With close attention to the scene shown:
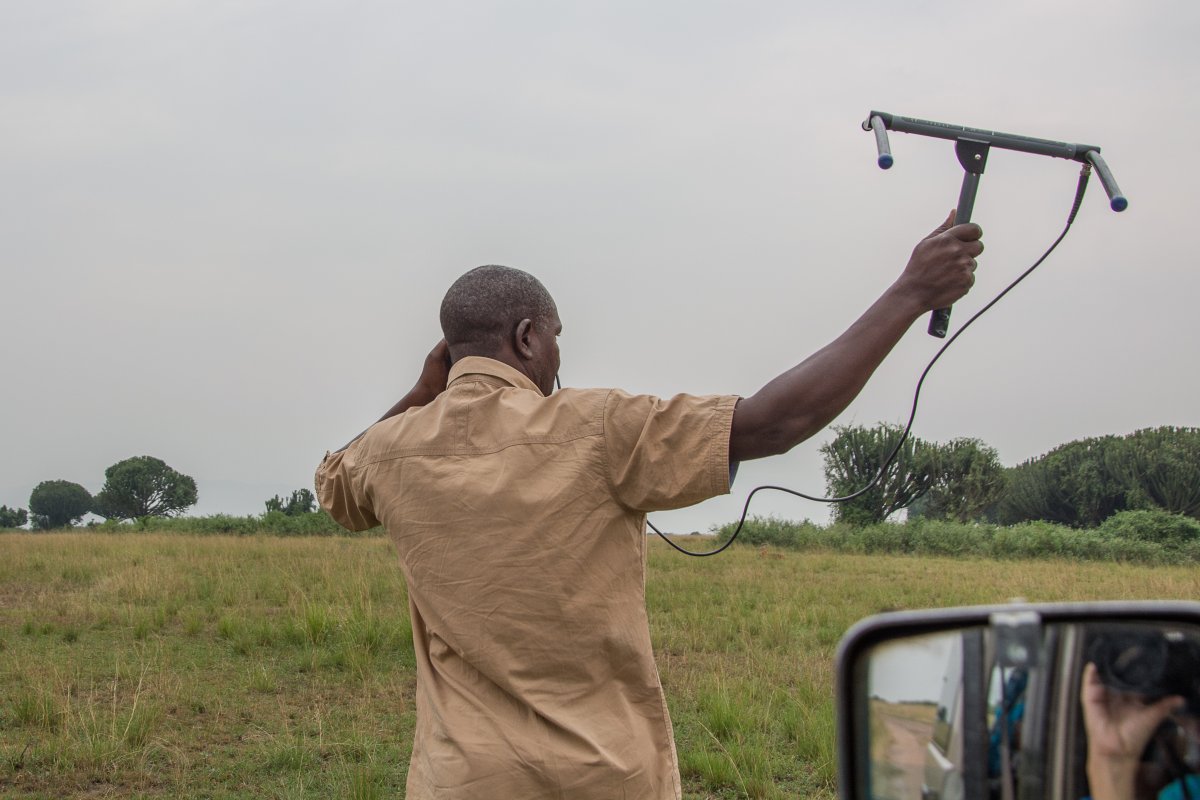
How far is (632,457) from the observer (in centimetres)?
194

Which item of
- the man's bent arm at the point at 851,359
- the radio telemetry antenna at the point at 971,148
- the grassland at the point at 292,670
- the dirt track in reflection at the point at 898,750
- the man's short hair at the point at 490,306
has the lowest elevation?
the grassland at the point at 292,670

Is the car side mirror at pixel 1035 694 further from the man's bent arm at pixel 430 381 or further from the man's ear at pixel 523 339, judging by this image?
the man's bent arm at pixel 430 381

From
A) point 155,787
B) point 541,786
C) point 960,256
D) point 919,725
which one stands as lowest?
point 155,787

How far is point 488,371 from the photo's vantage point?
228 cm

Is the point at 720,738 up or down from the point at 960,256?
down

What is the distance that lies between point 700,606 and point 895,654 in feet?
33.6

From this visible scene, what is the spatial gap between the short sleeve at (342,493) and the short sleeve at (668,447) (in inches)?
28.2

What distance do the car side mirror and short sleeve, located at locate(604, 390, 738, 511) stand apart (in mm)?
876

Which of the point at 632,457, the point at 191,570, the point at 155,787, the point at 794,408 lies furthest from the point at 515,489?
the point at 191,570

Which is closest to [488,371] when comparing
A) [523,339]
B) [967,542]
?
[523,339]

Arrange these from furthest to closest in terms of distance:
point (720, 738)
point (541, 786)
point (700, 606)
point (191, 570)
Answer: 1. point (191, 570)
2. point (700, 606)
3. point (720, 738)
4. point (541, 786)

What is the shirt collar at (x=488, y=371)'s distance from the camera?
227 centimetres

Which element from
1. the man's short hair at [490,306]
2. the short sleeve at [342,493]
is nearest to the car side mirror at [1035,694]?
the man's short hair at [490,306]

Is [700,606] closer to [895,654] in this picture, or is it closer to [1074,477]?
[895,654]
